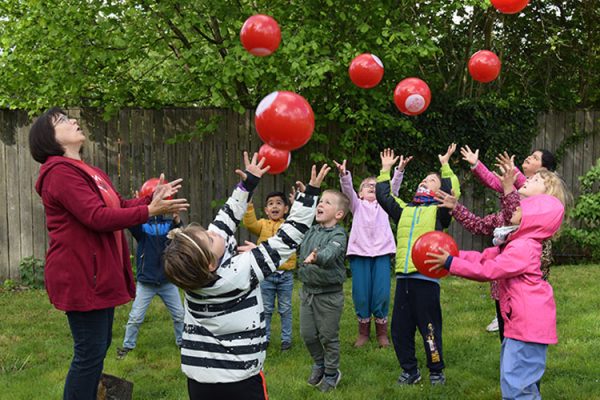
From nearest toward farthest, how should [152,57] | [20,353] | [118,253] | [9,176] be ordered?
[118,253] < [20,353] < [9,176] < [152,57]

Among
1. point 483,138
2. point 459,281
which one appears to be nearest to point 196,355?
point 459,281

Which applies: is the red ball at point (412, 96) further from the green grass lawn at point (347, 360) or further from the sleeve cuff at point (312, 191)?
the sleeve cuff at point (312, 191)

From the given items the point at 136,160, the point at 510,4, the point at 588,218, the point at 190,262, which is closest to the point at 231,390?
the point at 190,262

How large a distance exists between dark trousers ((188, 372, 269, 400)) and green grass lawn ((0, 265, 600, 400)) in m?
1.64

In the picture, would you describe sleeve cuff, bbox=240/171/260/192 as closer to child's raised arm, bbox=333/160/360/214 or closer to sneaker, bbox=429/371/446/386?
child's raised arm, bbox=333/160/360/214

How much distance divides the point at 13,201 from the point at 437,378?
629 centimetres

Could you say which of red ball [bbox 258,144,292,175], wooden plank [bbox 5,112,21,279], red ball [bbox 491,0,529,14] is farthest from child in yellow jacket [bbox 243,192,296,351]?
wooden plank [bbox 5,112,21,279]

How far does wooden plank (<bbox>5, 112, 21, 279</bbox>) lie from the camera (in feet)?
25.6

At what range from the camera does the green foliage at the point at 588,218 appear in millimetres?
8938

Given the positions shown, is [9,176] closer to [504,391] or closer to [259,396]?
[259,396]

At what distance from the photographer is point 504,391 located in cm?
317

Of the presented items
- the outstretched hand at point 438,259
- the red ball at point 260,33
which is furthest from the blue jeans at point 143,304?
the outstretched hand at point 438,259

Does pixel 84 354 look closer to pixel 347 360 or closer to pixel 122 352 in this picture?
pixel 122 352

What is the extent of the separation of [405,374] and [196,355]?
2.32 m
